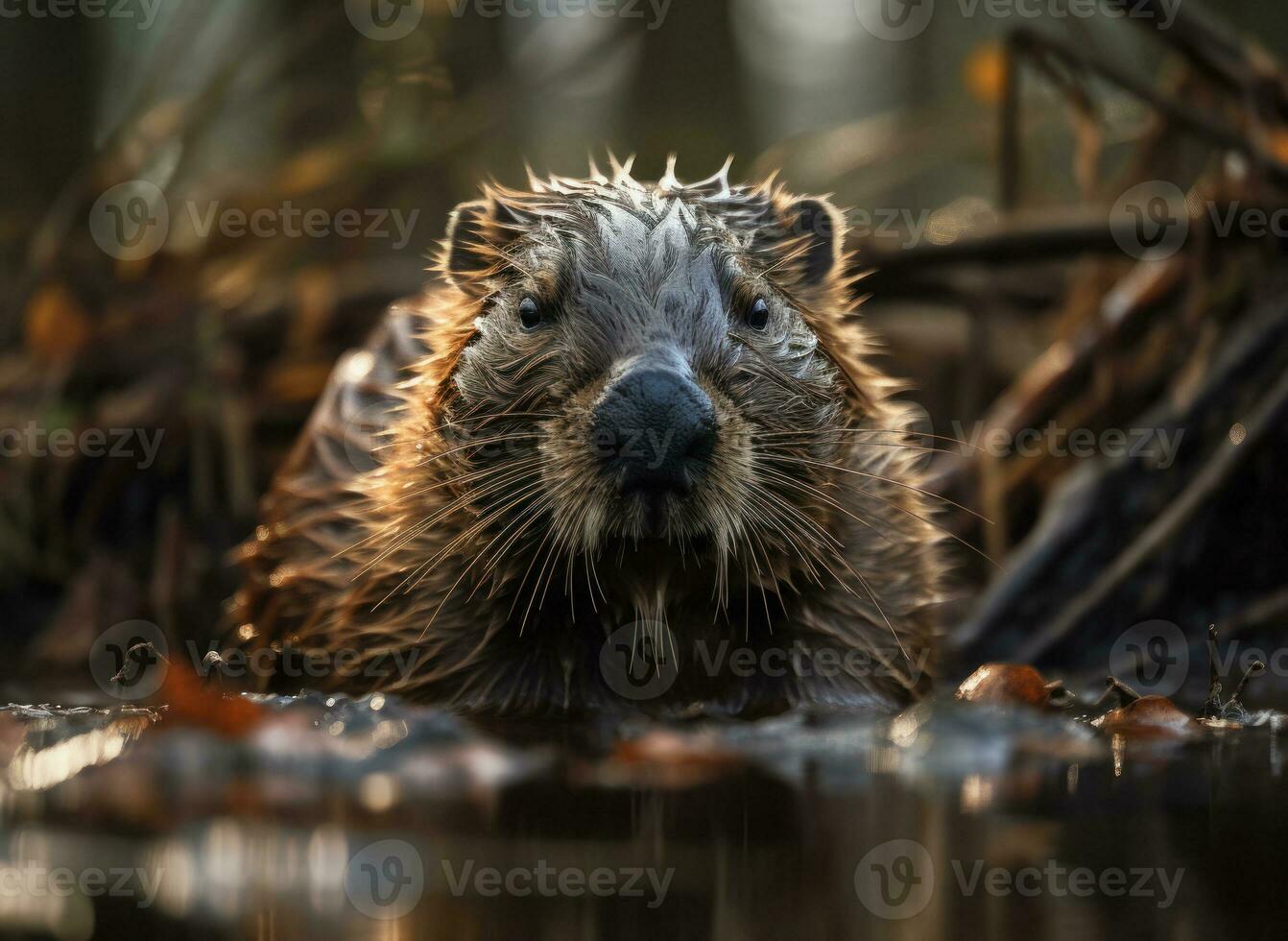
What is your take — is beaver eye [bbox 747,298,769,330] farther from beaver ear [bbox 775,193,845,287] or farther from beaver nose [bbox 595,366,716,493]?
beaver nose [bbox 595,366,716,493]

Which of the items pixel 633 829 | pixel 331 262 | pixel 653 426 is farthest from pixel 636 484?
pixel 331 262

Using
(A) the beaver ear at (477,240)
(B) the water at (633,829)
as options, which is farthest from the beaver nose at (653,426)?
(A) the beaver ear at (477,240)

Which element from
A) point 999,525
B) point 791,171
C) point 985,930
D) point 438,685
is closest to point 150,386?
point 438,685

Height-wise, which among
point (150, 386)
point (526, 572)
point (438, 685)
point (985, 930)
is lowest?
point (985, 930)

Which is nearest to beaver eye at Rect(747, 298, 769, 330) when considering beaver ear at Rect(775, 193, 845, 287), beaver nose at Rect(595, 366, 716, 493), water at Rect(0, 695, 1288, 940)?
beaver ear at Rect(775, 193, 845, 287)

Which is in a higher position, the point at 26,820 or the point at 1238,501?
the point at 1238,501

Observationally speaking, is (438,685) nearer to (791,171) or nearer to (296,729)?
(296,729)

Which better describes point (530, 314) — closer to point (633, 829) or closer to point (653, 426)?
point (653, 426)
